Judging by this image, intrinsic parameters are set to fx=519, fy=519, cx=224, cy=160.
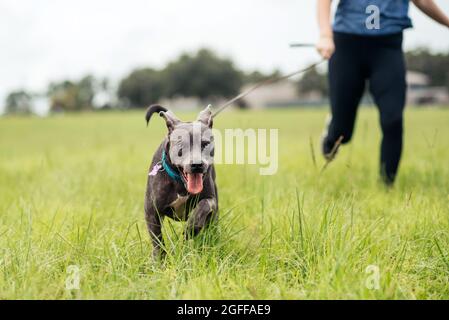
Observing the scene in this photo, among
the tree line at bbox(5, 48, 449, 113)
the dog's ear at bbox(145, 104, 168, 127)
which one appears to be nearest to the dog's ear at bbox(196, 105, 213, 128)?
the dog's ear at bbox(145, 104, 168, 127)

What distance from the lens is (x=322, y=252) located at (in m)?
2.71

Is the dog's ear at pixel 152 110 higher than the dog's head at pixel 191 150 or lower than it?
higher

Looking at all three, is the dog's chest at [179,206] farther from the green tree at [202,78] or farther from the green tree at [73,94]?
the green tree at [73,94]

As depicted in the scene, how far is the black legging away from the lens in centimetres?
470

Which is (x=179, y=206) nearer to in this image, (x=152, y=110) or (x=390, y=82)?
(x=152, y=110)

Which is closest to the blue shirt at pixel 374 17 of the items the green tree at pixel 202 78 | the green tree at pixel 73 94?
the green tree at pixel 202 78

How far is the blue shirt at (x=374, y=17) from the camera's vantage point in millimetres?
4578

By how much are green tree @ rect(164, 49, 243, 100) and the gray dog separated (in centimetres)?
8458

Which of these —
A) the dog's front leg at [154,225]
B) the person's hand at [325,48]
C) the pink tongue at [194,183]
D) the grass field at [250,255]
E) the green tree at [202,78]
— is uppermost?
the green tree at [202,78]

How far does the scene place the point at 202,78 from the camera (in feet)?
287

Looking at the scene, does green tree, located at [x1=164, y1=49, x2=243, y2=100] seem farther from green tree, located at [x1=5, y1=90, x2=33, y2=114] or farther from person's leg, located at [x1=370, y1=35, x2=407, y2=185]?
person's leg, located at [x1=370, y1=35, x2=407, y2=185]

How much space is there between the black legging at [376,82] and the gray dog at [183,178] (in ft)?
7.40

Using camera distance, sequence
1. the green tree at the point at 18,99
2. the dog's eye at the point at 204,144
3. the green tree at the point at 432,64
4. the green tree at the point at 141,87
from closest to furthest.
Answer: the dog's eye at the point at 204,144
the green tree at the point at 432,64
the green tree at the point at 141,87
the green tree at the point at 18,99

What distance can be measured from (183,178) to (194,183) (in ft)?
0.41
